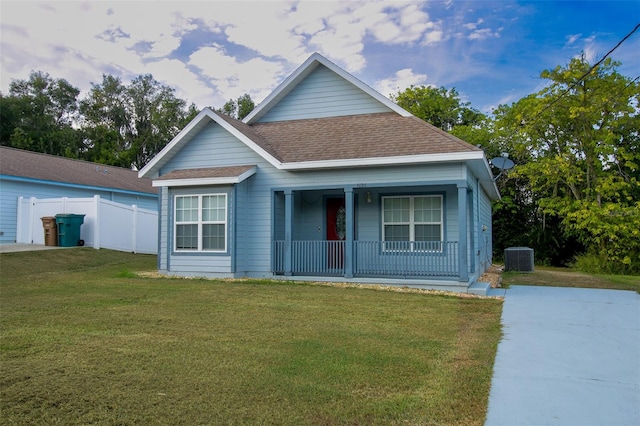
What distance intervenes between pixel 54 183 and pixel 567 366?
20161 millimetres

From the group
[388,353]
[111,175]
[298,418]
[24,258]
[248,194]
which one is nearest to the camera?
[298,418]

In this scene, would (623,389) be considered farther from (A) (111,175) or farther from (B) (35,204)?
(A) (111,175)

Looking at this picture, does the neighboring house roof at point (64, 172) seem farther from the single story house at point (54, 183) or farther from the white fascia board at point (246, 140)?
the white fascia board at point (246, 140)

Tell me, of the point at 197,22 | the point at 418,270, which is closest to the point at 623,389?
the point at 418,270

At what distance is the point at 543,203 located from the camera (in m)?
21.7

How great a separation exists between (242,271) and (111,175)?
15.8m

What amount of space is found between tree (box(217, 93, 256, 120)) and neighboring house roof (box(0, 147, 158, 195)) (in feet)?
46.8

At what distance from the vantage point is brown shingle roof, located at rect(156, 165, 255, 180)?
12.0 m

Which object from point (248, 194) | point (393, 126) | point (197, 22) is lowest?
point (248, 194)

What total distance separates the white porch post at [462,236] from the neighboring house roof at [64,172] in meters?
16.7

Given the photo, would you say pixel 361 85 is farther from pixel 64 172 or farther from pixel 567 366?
pixel 64 172

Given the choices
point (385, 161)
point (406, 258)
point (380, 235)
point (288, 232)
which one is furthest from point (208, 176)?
point (406, 258)

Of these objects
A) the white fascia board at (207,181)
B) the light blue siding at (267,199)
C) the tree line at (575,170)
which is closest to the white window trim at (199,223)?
the light blue siding at (267,199)

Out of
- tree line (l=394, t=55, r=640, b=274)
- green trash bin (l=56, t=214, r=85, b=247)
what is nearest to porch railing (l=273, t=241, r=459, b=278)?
green trash bin (l=56, t=214, r=85, b=247)
